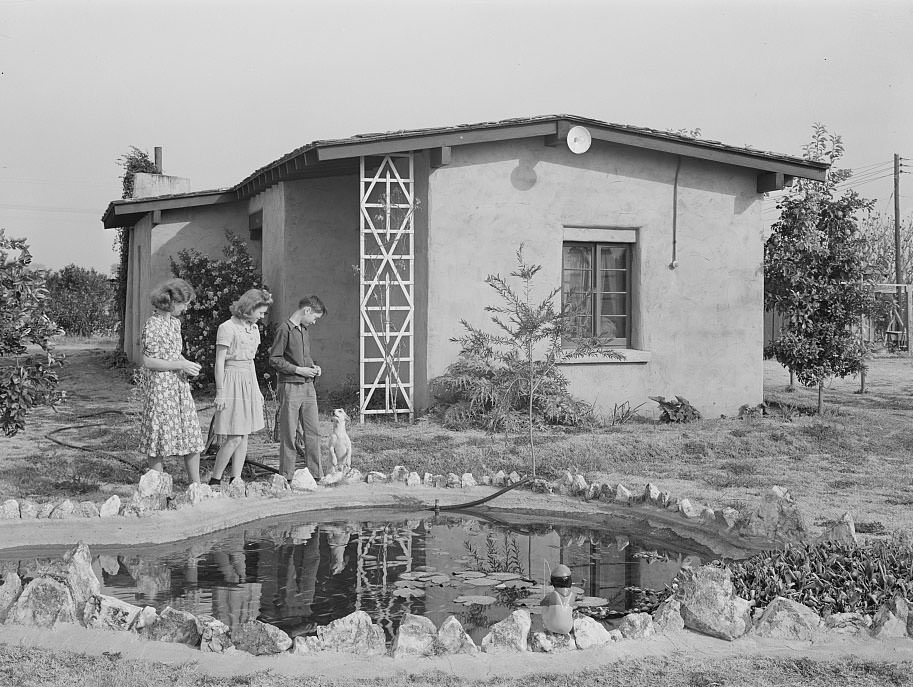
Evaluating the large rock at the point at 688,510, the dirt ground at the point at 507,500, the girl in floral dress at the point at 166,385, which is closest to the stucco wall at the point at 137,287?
the dirt ground at the point at 507,500

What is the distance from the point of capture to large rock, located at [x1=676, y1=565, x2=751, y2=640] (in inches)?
164

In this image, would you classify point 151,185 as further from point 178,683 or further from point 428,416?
point 178,683

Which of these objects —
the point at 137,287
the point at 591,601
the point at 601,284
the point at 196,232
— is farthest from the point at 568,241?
the point at 137,287

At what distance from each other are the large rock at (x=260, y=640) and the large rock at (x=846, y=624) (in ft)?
7.87

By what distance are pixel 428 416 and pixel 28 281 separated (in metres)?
5.94

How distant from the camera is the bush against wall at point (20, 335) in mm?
6988

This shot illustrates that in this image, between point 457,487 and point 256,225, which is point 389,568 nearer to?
point 457,487

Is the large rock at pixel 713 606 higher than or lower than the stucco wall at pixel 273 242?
lower

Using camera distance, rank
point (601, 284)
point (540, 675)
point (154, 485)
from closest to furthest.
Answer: point (540, 675)
point (154, 485)
point (601, 284)

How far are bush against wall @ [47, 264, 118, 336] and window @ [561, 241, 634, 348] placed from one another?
85.6 feet

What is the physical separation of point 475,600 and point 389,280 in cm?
815

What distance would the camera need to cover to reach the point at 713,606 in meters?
4.23

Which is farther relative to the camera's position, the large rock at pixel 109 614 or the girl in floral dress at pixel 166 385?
the girl in floral dress at pixel 166 385

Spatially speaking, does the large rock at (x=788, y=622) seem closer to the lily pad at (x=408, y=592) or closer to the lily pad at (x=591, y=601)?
the lily pad at (x=591, y=601)
